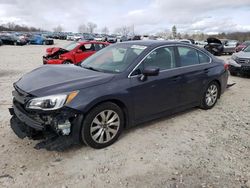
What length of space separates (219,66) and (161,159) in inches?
131

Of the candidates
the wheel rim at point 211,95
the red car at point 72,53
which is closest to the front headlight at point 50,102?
the wheel rim at point 211,95

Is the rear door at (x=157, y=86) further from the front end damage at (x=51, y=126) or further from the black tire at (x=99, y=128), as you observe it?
the front end damage at (x=51, y=126)

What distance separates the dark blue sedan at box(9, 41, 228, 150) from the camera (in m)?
3.63

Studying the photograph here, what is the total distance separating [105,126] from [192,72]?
90.6 inches

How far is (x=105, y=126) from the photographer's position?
4.02 meters

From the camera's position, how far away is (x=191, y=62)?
546 cm

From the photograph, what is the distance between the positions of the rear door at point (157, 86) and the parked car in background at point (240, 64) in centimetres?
633

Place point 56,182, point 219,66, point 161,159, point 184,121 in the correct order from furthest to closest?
point 219,66 < point 184,121 < point 161,159 < point 56,182

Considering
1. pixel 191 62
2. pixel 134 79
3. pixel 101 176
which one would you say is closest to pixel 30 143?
pixel 101 176

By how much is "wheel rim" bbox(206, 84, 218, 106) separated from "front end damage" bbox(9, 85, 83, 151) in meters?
3.34

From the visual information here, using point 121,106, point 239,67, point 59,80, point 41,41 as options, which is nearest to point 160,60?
→ point 121,106

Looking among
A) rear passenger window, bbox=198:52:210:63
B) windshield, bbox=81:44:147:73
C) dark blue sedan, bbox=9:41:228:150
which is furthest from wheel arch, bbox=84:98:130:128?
rear passenger window, bbox=198:52:210:63

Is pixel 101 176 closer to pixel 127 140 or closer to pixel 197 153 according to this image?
pixel 127 140

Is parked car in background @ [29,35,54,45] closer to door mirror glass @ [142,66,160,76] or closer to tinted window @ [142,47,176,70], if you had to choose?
tinted window @ [142,47,176,70]
